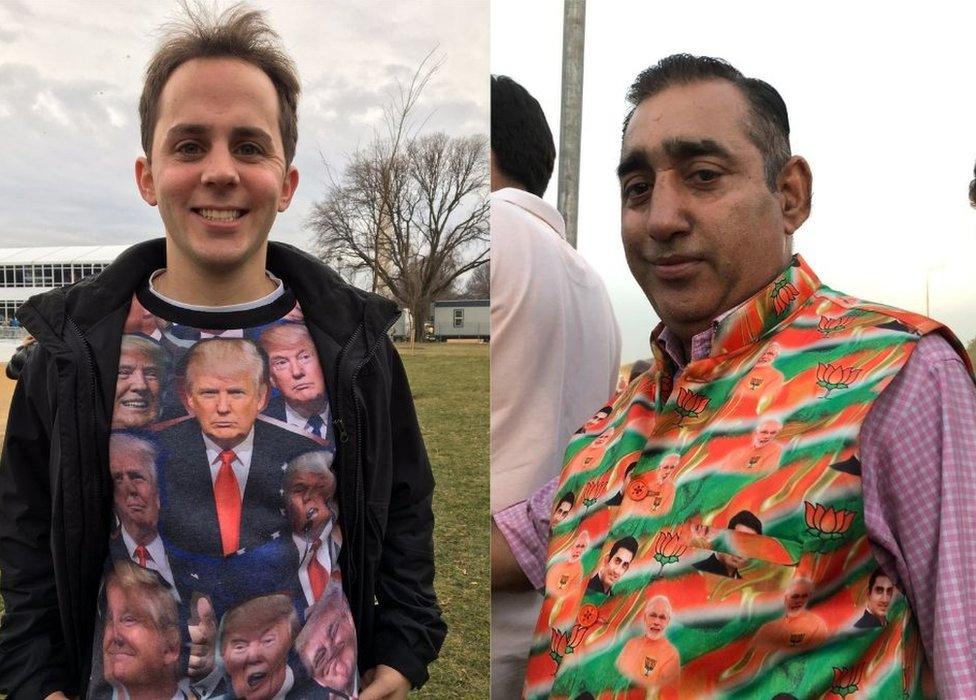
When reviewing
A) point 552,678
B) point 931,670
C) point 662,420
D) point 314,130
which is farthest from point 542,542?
point 314,130

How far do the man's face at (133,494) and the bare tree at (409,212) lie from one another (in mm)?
439

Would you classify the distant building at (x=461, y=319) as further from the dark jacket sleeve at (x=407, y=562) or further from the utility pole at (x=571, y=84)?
the utility pole at (x=571, y=84)

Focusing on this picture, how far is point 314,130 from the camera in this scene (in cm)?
142

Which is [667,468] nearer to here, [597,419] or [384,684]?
[597,419]

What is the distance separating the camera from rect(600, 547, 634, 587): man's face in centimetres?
133

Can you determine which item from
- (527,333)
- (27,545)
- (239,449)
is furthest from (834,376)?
(27,545)

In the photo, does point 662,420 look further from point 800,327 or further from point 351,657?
point 351,657

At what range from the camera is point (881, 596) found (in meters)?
1.16

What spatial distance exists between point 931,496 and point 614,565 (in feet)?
1.46

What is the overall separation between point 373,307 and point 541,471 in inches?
19.1

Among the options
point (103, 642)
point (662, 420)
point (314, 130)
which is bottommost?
point (103, 642)

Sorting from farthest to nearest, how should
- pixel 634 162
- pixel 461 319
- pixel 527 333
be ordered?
1. pixel 527 333
2. pixel 461 319
3. pixel 634 162

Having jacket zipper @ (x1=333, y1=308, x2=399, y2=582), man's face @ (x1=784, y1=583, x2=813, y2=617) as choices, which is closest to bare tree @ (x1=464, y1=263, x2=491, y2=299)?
jacket zipper @ (x1=333, y1=308, x2=399, y2=582)

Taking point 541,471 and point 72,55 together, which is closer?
point 72,55
